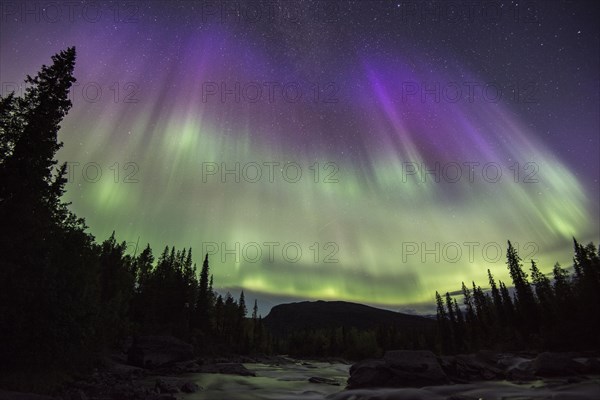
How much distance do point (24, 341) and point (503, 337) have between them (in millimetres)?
93511

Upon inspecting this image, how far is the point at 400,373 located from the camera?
24.4m

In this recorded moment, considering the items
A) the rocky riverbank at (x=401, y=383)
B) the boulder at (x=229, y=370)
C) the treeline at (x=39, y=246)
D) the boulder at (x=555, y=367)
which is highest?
the treeline at (x=39, y=246)

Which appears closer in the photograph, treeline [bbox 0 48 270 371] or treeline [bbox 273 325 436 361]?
treeline [bbox 0 48 270 371]

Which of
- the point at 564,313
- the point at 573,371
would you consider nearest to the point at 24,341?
the point at 573,371

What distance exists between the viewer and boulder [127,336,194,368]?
36.0m

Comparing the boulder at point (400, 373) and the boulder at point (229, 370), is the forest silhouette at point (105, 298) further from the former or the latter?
the boulder at point (400, 373)

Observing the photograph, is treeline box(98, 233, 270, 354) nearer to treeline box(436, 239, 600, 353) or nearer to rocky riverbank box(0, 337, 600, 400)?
rocky riverbank box(0, 337, 600, 400)

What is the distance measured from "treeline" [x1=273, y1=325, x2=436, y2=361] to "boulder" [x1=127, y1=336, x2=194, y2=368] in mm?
100262

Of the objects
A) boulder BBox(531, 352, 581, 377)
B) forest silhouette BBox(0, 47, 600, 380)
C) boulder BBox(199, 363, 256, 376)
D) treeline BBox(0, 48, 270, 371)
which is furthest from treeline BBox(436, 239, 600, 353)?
treeline BBox(0, 48, 270, 371)

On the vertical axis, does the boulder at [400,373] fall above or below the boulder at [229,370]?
above

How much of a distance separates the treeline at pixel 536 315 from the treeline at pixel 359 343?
63.3 feet

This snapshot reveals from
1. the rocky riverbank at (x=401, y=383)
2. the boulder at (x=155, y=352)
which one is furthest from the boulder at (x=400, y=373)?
the boulder at (x=155, y=352)

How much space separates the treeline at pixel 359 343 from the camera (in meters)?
125

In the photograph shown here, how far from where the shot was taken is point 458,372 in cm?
2677
